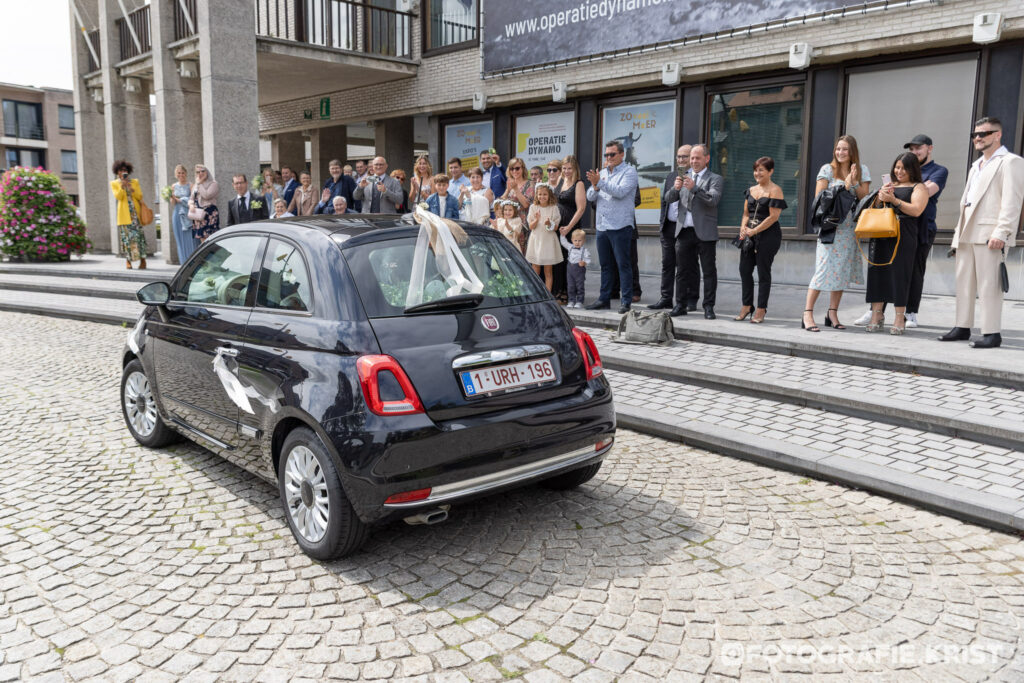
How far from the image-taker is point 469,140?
1745cm

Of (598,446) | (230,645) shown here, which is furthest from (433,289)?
(230,645)

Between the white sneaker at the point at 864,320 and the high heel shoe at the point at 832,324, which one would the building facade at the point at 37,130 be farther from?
the white sneaker at the point at 864,320

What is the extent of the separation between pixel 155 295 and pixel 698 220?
6.04m

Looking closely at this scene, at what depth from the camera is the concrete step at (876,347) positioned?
21.2 ft

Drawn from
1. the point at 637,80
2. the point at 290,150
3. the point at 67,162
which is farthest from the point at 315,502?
the point at 67,162

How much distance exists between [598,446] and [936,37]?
9303 millimetres

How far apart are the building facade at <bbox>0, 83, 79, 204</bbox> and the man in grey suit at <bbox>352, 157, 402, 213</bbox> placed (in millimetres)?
59366

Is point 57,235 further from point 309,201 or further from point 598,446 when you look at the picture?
point 598,446

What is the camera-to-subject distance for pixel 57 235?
1864cm

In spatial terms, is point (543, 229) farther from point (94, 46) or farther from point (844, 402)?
point (94, 46)

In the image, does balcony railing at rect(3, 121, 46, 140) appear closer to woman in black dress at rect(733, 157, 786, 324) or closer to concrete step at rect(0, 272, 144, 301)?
concrete step at rect(0, 272, 144, 301)

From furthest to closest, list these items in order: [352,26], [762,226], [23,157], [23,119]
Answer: [23,157] < [23,119] < [352,26] < [762,226]

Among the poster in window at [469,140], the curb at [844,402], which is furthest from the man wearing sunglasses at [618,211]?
the poster in window at [469,140]

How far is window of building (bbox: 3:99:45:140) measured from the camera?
61250mm
